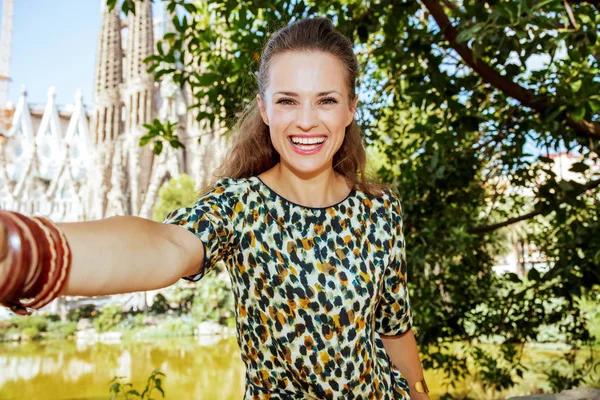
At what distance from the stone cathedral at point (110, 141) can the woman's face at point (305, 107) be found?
68.8ft

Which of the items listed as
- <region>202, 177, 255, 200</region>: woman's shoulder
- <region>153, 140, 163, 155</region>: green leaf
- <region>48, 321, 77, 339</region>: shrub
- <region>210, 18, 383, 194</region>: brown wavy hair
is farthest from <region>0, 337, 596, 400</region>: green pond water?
<region>202, 177, 255, 200</region>: woman's shoulder

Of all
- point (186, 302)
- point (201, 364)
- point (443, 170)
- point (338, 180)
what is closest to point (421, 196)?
point (443, 170)

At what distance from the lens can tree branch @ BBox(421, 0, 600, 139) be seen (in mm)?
2334

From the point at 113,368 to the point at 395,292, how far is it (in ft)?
49.9

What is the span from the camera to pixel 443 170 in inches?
111

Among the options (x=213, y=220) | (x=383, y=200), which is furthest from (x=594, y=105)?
(x=213, y=220)

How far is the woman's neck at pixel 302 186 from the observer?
3.79ft

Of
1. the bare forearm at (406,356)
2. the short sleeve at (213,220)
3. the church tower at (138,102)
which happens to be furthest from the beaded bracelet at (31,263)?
the church tower at (138,102)

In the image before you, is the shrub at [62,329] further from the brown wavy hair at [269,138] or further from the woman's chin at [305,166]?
the woman's chin at [305,166]

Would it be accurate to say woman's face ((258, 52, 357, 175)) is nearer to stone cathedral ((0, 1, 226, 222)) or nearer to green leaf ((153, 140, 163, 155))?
green leaf ((153, 140, 163, 155))

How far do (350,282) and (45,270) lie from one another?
0.59 m

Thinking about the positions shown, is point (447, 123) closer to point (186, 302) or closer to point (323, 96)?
point (323, 96)

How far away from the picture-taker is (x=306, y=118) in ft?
3.56

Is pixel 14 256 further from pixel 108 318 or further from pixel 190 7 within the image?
pixel 108 318
